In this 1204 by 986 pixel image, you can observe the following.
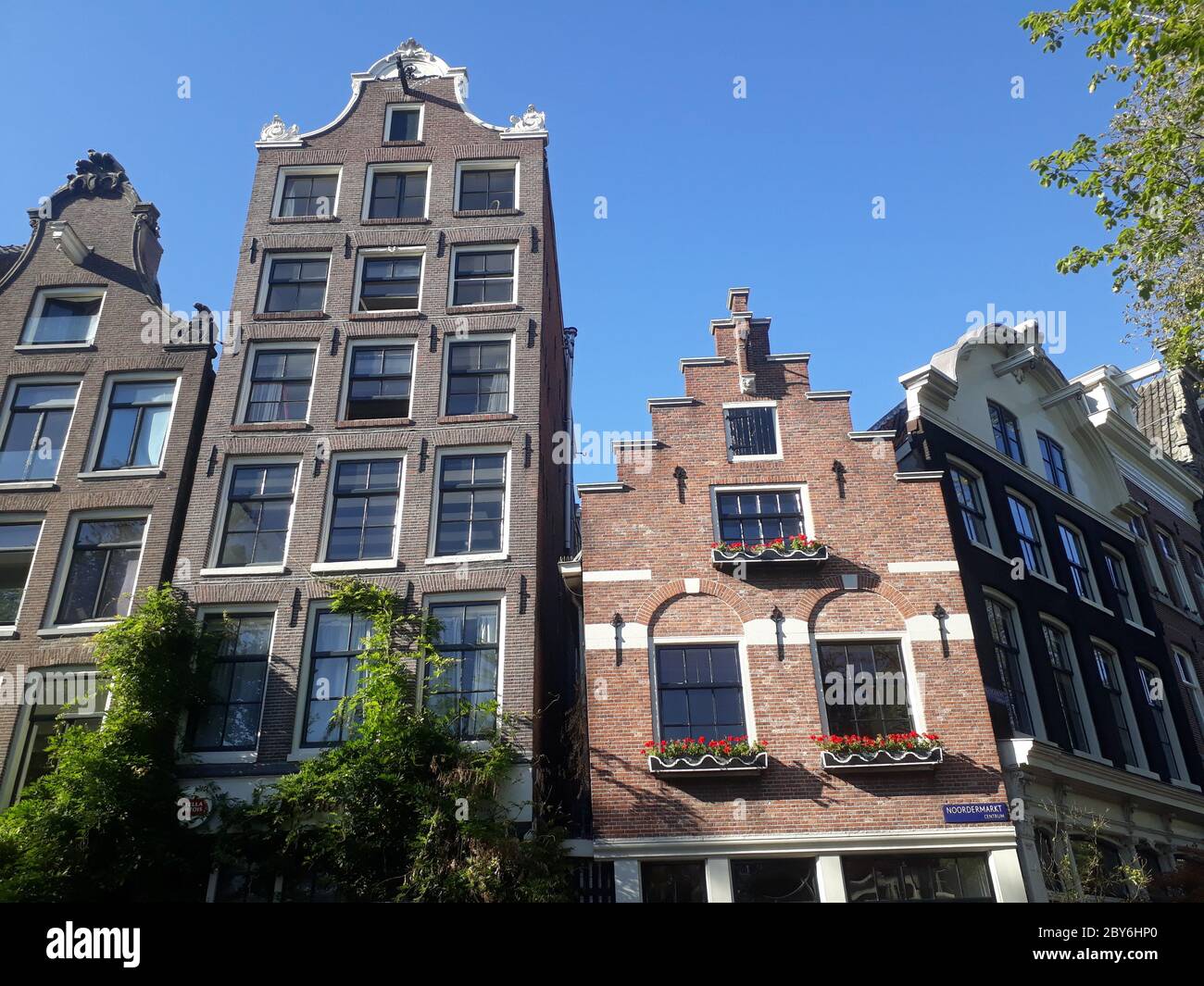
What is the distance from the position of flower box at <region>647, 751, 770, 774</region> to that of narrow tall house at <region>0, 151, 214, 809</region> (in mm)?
10675

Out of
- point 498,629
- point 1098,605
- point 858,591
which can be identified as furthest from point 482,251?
point 1098,605

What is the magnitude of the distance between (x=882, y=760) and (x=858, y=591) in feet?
10.7

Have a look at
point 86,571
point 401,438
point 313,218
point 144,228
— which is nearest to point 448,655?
point 401,438

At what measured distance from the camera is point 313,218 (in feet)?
79.8

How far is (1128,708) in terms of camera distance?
77.3 ft

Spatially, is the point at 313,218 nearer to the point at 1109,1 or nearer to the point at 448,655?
the point at 448,655

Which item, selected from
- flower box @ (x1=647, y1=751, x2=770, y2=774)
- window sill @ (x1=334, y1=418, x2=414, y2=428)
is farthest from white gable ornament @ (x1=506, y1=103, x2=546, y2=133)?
flower box @ (x1=647, y1=751, x2=770, y2=774)

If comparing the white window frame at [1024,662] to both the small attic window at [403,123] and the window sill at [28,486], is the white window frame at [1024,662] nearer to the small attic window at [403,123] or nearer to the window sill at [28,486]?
the small attic window at [403,123]

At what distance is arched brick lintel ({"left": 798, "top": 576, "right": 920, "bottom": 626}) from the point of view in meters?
18.6

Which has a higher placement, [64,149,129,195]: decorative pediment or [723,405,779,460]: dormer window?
[64,149,129,195]: decorative pediment

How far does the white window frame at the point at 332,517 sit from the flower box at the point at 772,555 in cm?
625

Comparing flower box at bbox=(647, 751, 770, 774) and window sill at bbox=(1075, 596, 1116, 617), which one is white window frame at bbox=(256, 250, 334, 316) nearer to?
flower box at bbox=(647, 751, 770, 774)
